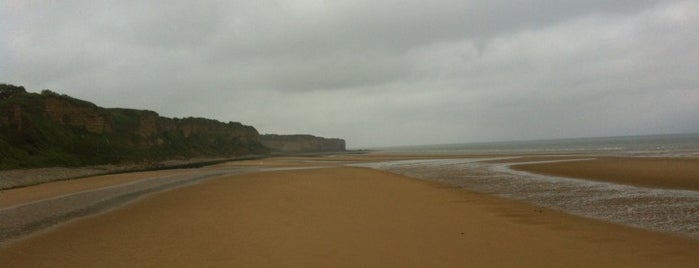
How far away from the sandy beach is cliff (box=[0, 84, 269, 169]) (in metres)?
36.4

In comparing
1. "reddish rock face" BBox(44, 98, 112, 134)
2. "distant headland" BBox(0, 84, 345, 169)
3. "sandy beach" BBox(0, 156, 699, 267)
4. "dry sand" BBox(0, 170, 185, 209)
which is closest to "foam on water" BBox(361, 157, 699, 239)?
"sandy beach" BBox(0, 156, 699, 267)

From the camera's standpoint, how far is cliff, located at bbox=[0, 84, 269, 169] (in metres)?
47.7

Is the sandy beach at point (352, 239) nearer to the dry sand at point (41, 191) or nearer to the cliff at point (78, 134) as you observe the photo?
the dry sand at point (41, 191)

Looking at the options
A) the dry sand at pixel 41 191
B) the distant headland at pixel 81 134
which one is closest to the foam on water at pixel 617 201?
the dry sand at pixel 41 191

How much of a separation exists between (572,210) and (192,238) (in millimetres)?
10021

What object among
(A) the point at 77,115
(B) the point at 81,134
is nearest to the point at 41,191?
(B) the point at 81,134

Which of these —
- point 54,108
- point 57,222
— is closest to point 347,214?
point 57,222

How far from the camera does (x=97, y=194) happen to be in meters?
20.1

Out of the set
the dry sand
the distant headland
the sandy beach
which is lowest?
the sandy beach

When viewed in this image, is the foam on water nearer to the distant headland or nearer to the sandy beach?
the sandy beach

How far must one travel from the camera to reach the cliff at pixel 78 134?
4772cm

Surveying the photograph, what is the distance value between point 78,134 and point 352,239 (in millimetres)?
64722

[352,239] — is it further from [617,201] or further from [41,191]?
[41,191]

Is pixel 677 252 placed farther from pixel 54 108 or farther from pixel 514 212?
pixel 54 108
